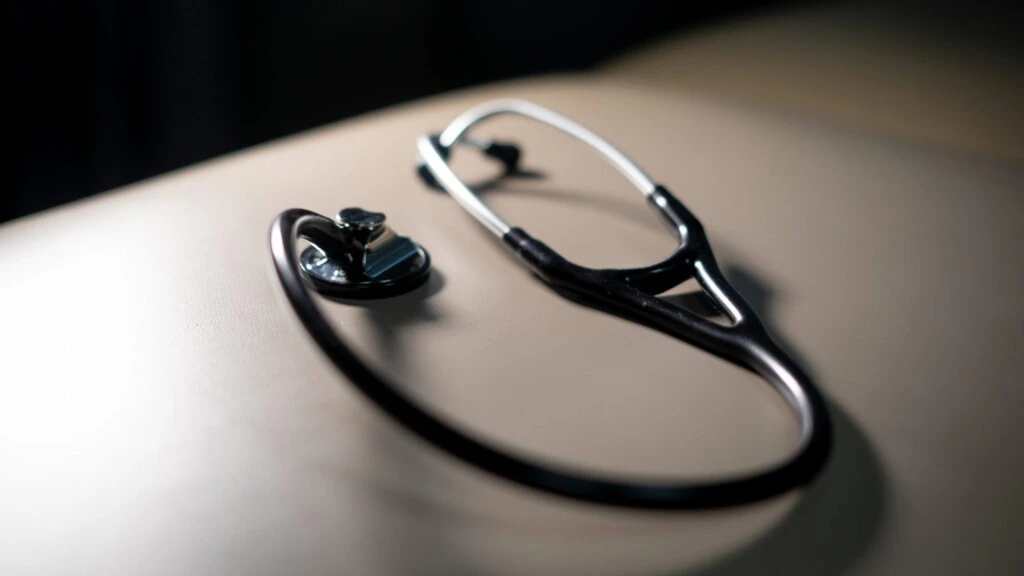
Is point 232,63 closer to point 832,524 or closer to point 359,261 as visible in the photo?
point 359,261

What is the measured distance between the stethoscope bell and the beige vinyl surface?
13mm

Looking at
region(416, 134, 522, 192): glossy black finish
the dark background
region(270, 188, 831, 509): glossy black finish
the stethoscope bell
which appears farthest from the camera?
the dark background

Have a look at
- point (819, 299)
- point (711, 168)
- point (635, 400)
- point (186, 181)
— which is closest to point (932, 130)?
point (711, 168)

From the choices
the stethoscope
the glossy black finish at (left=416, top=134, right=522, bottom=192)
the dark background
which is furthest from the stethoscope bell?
the dark background

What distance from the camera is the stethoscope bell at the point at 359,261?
0.53m

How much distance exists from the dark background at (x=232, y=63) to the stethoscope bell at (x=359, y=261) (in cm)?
60

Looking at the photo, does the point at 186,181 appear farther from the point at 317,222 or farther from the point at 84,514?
the point at 84,514

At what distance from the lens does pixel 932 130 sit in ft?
2.97

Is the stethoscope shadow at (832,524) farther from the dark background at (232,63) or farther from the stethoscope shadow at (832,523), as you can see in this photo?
the dark background at (232,63)

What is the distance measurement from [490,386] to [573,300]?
112 millimetres

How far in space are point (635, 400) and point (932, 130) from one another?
63 cm

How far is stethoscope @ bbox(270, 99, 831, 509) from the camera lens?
327 millimetres

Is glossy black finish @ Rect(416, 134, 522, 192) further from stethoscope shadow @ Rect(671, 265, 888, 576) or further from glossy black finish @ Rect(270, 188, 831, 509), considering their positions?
stethoscope shadow @ Rect(671, 265, 888, 576)

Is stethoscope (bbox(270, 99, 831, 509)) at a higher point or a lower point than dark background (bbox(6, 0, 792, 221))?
higher
